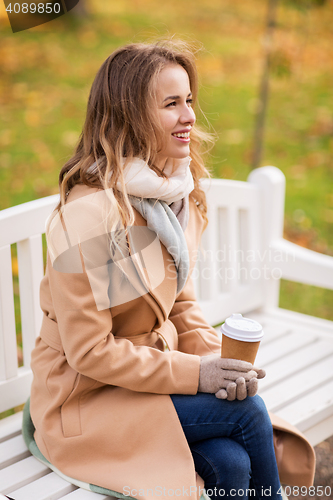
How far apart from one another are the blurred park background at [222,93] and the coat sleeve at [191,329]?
2.22 m

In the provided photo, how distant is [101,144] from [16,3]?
634 mm

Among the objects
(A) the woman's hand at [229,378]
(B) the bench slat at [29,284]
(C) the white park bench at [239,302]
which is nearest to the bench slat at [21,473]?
(C) the white park bench at [239,302]

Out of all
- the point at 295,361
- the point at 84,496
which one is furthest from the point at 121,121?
the point at 295,361

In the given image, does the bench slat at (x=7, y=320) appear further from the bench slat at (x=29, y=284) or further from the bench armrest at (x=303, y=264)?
the bench armrest at (x=303, y=264)

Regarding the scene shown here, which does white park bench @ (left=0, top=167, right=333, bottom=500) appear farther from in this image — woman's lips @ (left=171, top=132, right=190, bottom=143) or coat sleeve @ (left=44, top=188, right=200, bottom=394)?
woman's lips @ (left=171, top=132, right=190, bottom=143)

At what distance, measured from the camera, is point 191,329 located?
216cm

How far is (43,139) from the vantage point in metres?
5.89

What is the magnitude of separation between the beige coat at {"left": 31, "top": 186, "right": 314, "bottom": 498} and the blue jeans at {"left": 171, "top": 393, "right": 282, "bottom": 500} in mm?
47

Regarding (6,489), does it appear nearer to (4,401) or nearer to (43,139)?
(4,401)

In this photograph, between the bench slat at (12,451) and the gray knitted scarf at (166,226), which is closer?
the gray knitted scarf at (166,226)

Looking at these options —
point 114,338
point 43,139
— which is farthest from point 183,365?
point 43,139

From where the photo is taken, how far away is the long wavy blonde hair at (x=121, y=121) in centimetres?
176

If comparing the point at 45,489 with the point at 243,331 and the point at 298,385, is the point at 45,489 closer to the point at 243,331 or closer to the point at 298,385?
the point at 243,331

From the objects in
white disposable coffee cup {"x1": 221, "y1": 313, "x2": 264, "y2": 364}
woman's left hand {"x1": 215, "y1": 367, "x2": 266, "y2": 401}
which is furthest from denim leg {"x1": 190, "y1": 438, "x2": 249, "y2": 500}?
white disposable coffee cup {"x1": 221, "y1": 313, "x2": 264, "y2": 364}
